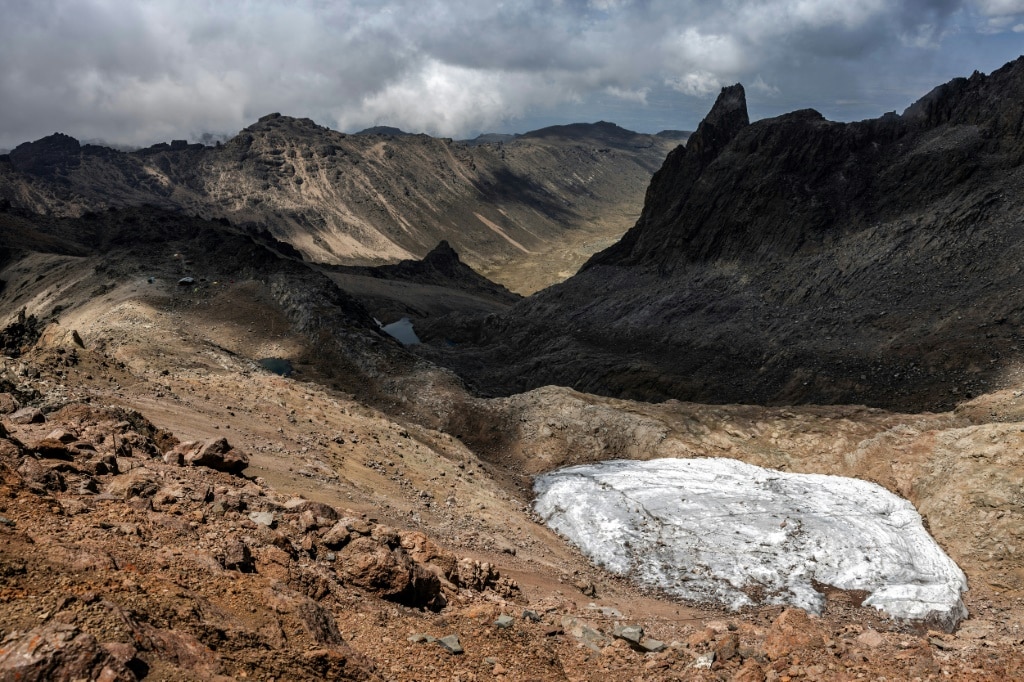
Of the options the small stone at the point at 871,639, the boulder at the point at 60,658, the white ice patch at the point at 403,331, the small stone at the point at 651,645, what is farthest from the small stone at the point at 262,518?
the white ice patch at the point at 403,331

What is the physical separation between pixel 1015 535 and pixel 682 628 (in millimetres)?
11809

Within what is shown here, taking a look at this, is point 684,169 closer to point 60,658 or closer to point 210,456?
point 210,456

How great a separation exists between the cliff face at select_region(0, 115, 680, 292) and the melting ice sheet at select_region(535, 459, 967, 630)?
104 metres

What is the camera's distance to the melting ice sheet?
19000mm

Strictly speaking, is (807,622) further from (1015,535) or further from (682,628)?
(1015,535)

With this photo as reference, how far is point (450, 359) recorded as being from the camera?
58688 mm

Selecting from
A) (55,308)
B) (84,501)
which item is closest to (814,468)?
(84,501)

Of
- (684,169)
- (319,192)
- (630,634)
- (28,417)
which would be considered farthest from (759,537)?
(319,192)

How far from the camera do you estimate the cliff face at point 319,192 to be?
461 ft

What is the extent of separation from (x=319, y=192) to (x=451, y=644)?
157 m

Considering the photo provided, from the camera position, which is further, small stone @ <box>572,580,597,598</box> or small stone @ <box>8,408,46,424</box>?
small stone @ <box>572,580,597,598</box>

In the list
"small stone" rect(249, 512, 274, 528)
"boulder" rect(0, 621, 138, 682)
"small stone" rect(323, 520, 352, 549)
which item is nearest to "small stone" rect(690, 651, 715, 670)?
"small stone" rect(323, 520, 352, 549)

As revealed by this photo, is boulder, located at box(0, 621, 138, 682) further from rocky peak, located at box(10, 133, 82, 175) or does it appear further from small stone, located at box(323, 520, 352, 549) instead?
rocky peak, located at box(10, 133, 82, 175)

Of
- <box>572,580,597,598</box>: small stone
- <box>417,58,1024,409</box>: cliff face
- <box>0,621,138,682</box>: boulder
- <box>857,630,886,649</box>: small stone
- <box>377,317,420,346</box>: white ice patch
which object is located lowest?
<box>572,580,597,598</box>: small stone
